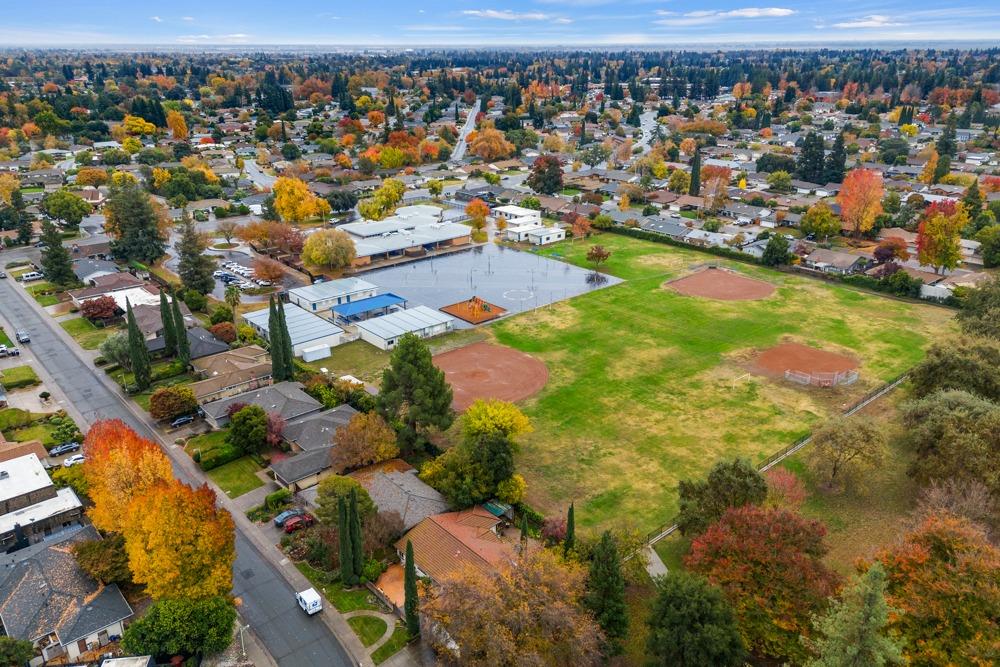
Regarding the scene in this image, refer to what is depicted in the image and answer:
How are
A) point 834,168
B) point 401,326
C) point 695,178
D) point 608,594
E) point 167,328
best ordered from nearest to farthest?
point 608,594 → point 167,328 → point 401,326 → point 695,178 → point 834,168

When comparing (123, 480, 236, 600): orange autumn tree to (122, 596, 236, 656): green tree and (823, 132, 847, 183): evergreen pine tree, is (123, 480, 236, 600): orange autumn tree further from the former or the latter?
(823, 132, 847, 183): evergreen pine tree

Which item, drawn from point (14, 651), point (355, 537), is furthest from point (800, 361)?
point (14, 651)

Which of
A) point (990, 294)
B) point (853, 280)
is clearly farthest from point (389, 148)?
point (990, 294)

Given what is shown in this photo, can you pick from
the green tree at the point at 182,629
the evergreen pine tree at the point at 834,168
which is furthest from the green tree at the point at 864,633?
the evergreen pine tree at the point at 834,168

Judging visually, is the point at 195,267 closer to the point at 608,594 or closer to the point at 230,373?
the point at 230,373

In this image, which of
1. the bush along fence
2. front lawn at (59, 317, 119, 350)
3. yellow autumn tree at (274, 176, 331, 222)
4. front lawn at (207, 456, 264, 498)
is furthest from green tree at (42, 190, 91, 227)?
the bush along fence

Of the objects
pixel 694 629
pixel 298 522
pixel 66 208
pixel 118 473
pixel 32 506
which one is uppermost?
pixel 66 208
